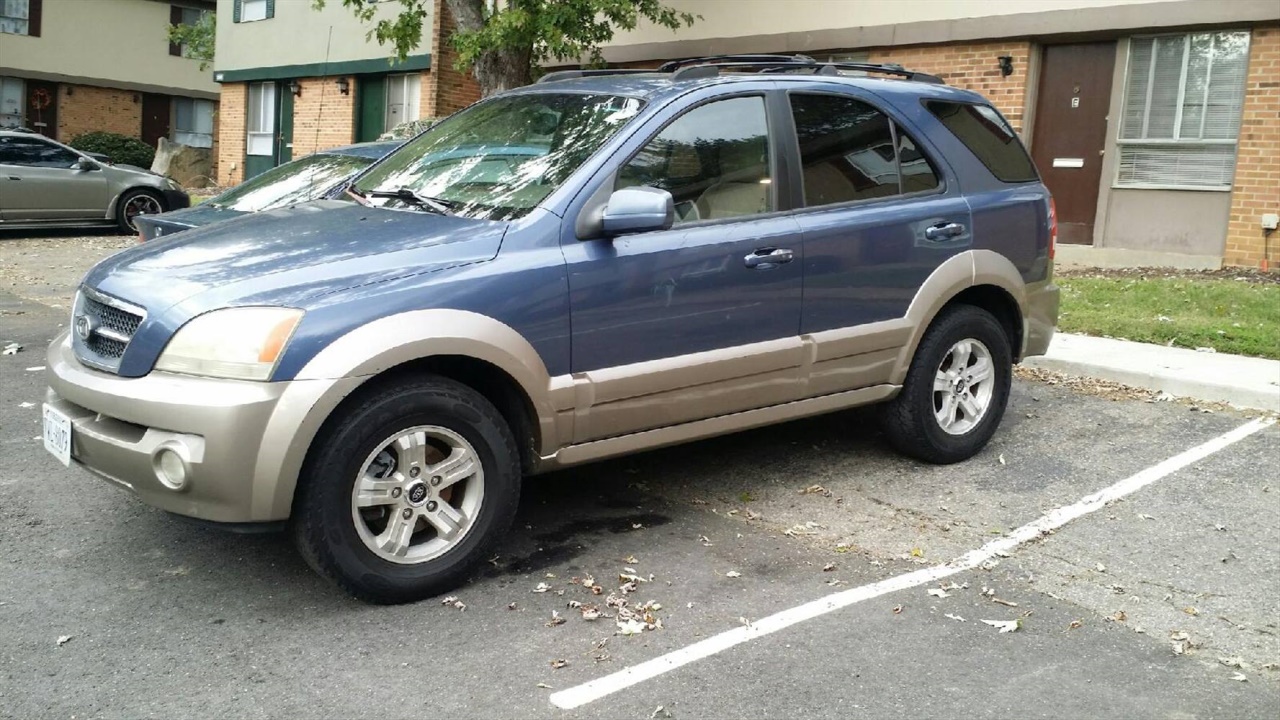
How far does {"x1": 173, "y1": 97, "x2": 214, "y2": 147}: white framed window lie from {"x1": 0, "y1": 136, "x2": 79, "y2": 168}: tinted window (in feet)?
70.6

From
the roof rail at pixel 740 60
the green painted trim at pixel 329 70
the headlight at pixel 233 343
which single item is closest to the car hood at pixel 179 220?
the roof rail at pixel 740 60

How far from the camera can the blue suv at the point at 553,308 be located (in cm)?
392

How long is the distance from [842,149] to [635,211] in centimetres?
146

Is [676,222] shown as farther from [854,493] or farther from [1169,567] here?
[1169,567]

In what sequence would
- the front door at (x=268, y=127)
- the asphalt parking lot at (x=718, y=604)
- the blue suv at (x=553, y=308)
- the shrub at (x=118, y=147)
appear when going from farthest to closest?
the shrub at (x=118, y=147)
the front door at (x=268, y=127)
the blue suv at (x=553, y=308)
the asphalt parking lot at (x=718, y=604)

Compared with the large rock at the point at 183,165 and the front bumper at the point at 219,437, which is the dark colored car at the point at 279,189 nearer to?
the front bumper at the point at 219,437

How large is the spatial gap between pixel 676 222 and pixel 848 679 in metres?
1.95

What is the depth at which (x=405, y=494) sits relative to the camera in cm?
412

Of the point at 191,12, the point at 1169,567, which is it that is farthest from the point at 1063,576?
the point at 191,12

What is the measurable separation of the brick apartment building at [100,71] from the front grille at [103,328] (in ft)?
110

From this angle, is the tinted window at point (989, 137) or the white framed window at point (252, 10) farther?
the white framed window at point (252, 10)

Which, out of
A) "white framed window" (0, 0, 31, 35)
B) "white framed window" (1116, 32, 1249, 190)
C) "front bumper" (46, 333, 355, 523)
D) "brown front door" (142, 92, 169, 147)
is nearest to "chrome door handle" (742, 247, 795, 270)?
"front bumper" (46, 333, 355, 523)

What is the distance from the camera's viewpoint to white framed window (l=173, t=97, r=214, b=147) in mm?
37656

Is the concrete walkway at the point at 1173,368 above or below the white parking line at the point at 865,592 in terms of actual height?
above
